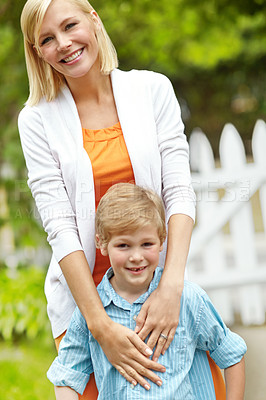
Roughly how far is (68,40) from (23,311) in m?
3.53

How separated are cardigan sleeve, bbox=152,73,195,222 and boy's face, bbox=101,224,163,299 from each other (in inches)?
8.8

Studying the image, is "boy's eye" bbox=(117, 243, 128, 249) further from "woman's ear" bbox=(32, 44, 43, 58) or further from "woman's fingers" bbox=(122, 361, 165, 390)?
"woman's ear" bbox=(32, 44, 43, 58)

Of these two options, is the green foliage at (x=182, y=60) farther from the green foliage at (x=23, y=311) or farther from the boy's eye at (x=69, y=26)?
the boy's eye at (x=69, y=26)

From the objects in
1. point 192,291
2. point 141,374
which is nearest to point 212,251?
point 192,291

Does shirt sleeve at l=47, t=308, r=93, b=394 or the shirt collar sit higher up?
the shirt collar

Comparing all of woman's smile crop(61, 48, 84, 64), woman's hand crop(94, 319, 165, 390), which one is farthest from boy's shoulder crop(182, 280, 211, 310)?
woman's smile crop(61, 48, 84, 64)

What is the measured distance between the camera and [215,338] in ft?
6.56

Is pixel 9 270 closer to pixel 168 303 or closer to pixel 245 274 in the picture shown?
pixel 245 274

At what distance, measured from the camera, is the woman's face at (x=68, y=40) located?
210 centimetres

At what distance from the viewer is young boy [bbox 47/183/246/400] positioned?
195 centimetres

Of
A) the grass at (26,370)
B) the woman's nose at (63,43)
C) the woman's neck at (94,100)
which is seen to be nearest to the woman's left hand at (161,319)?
the woman's neck at (94,100)

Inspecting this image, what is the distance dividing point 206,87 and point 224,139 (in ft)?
25.6

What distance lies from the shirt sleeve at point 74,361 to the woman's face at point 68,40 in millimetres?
901

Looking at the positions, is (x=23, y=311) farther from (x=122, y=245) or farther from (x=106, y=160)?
(x=122, y=245)
